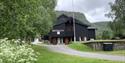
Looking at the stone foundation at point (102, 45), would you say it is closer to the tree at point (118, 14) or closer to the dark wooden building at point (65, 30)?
the tree at point (118, 14)

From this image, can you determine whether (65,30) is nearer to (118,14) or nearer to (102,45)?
(118,14)

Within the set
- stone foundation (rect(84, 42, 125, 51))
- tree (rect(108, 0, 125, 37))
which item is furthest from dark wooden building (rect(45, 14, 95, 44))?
stone foundation (rect(84, 42, 125, 51))

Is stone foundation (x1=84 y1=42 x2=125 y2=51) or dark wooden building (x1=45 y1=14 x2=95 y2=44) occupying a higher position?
dark wooden building (x1=45 y1=14 x2=95 y2=44)

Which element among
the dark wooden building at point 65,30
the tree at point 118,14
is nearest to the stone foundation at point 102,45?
the tree at point 118,14

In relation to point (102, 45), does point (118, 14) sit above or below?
above

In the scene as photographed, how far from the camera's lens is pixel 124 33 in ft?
241

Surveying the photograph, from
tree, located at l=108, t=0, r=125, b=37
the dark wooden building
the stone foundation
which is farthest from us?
the dark wooden building

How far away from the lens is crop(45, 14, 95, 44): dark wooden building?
260 feet

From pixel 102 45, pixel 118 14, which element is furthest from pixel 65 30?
pixel 102 45

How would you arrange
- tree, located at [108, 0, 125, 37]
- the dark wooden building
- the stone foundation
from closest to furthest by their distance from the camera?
the stone foundation → tree, located at [108, 0, 125, 37] → the dark wooden building

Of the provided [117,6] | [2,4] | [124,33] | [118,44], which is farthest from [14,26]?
[124,33]

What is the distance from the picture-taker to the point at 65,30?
80.1 meters

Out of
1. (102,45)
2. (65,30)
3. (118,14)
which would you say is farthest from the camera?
(65,30)

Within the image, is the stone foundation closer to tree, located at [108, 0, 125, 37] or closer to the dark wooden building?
tree, located at [108, 0, 125, 37]
